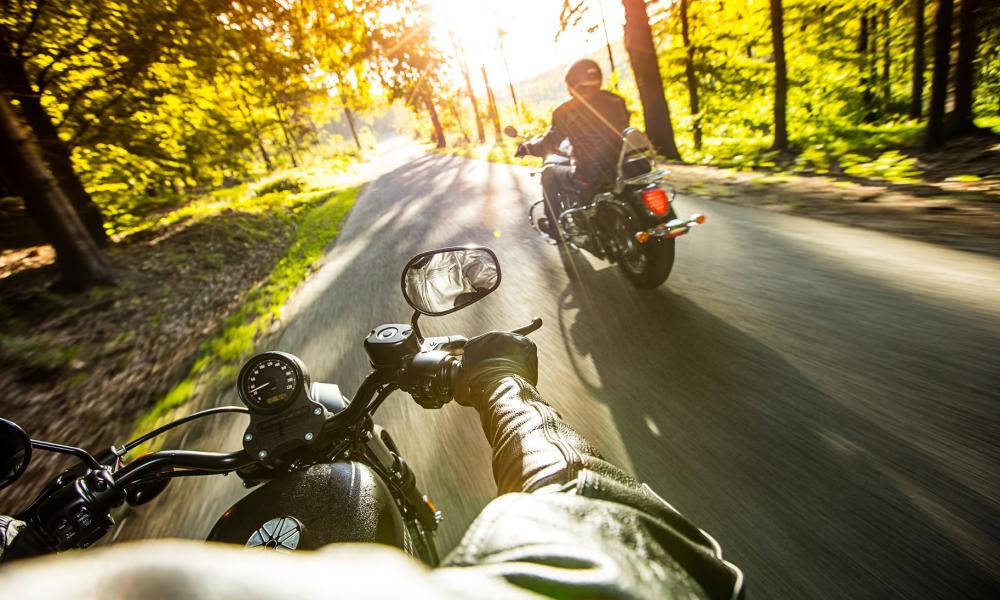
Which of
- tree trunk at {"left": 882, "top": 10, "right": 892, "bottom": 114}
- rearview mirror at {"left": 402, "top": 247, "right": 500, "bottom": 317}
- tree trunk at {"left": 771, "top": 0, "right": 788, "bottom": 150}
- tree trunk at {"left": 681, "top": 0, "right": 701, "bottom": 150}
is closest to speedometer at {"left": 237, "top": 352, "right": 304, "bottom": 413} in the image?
rearview mirror at {"left": 402, "top": 247, "right": 500, "bottom": 317}

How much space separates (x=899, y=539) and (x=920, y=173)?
257 inches

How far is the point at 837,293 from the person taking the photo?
3221 millimetres

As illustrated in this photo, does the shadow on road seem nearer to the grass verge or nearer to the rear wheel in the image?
the rear wheel

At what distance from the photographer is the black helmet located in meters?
4.59

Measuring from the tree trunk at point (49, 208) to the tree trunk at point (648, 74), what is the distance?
10.8 meters

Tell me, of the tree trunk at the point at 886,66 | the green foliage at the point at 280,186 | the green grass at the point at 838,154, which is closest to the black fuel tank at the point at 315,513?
the green grass at the point at 838,154

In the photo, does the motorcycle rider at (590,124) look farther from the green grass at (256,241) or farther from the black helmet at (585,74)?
the green grass at (256,241)

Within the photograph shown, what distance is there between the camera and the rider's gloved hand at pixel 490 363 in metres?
1.38

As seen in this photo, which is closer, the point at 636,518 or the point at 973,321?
the point at 636,518

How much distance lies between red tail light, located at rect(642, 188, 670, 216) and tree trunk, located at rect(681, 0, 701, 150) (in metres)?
9.78

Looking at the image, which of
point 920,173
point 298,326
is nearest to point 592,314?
point 298,326

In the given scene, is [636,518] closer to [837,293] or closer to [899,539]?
[899,539]

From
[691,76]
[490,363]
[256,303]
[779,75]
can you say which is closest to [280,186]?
[256,303]

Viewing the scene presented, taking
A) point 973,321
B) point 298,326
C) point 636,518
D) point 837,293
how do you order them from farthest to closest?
1. point 298,326
2. point 837,293
3. point 973,321
4. point 636,518
